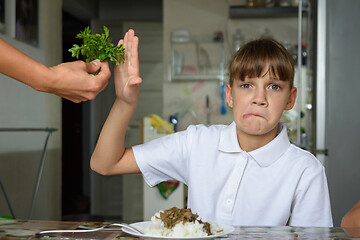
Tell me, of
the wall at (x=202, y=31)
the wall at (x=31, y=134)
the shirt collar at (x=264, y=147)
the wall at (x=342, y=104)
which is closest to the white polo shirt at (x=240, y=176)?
the shirt collar at (x=264, y=147)

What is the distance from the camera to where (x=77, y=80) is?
92cm

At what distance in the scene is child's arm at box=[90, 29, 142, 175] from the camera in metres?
1.05

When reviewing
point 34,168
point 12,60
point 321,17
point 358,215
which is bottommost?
point 34,168

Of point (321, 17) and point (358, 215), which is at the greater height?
point (321, 17)

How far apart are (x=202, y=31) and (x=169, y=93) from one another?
71cm

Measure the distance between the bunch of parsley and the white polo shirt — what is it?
37cm

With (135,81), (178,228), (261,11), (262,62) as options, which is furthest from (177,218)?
(261,11)

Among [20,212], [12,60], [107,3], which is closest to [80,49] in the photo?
[12,60]

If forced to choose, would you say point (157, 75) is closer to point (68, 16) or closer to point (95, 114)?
point (95, 114)

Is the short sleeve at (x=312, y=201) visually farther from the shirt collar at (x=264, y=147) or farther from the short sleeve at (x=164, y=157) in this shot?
the short sleeve at (x=164, y=157)

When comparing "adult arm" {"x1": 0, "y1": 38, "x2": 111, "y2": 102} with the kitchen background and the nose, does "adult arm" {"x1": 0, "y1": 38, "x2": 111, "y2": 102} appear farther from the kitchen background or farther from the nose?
the kitchen background

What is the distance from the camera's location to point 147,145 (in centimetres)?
130

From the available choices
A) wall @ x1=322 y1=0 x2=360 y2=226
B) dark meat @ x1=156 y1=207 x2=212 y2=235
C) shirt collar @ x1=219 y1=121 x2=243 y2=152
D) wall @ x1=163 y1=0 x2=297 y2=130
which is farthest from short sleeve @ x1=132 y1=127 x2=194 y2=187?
wall @ x1=163 y1=0 x2=297 y2=130

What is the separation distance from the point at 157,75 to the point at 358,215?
14.9ft
